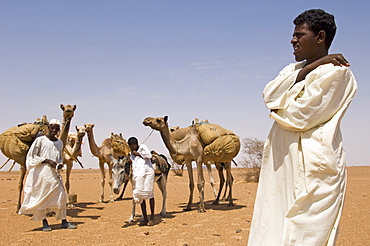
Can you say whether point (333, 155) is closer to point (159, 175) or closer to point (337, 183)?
point (337, 183)

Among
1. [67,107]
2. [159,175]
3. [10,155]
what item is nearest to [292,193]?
[159,175]

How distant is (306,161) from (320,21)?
1064mm

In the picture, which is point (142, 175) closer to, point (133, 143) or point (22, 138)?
point (133, 143)

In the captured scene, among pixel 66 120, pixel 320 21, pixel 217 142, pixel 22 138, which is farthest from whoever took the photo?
pixel 217 142

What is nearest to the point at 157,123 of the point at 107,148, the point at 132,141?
the point at 132,141

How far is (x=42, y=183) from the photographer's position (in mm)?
8562

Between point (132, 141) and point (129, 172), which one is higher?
point (132, 141)

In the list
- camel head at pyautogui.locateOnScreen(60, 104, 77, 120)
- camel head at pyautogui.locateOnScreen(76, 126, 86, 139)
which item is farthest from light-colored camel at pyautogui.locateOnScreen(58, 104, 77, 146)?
camel head at pyautogui.locateOnScreen(76, 126, 86, 139)

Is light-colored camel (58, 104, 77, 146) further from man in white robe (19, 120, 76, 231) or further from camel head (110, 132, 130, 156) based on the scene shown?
camel head (110, 132, 130, 156)

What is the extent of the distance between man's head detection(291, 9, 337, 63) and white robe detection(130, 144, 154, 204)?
21.3ft

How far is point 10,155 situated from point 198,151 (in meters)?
5.67

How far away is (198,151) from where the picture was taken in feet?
38.5

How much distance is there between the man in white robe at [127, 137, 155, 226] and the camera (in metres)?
8.97

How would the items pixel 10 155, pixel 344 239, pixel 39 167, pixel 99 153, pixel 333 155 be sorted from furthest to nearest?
pixel 99 153, pixel 10 155, pixel 39 167, pixel 344 239, pixel 333 155
